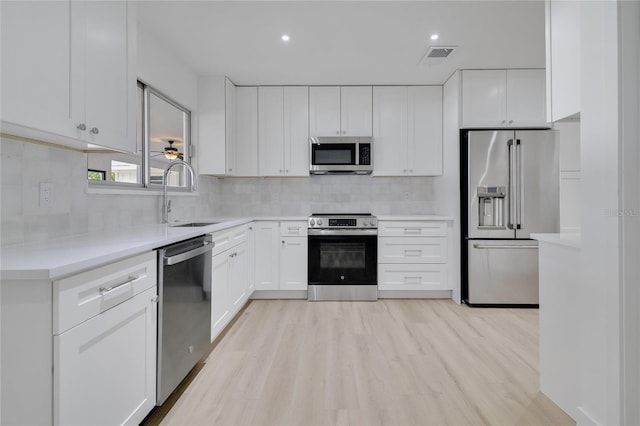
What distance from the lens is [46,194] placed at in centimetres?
171

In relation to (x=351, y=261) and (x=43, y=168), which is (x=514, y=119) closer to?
(x=351, y=261)

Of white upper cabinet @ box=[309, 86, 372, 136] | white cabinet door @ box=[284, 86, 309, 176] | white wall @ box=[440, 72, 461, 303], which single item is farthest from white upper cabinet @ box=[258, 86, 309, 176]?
white wall @ box=[440, 72, 461, 303]

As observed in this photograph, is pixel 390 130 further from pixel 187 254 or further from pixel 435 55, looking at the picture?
pixel 187 254

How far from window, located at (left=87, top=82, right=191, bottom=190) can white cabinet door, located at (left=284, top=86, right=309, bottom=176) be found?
1089 millimetres

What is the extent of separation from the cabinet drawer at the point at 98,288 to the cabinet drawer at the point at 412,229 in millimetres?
2598

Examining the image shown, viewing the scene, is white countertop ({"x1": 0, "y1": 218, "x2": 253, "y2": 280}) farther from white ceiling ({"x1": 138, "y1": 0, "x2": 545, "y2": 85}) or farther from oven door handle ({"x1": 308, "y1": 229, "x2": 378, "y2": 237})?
oven door handle ({"x1": 308, "y1": 229, "x2": 378, "y2": 237})

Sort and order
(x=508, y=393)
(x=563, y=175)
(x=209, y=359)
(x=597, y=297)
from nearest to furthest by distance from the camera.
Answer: (x=597, y=297), (x=508, y=393), (x=563, y=175), (x=209, y=359)

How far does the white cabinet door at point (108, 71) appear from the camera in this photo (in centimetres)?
151

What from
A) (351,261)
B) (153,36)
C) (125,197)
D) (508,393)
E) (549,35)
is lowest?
(508,393)

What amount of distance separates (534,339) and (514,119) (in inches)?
85.2

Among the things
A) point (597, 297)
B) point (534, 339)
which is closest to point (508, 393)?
point (597, 297)

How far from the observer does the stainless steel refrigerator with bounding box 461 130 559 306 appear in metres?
3.39

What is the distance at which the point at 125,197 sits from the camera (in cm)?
239
